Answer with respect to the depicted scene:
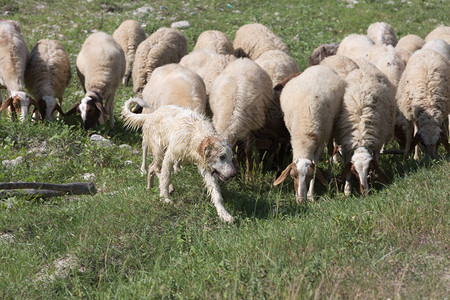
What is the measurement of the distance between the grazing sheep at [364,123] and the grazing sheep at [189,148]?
1.82 meters

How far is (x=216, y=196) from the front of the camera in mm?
5191

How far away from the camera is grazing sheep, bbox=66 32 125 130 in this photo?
9.06m

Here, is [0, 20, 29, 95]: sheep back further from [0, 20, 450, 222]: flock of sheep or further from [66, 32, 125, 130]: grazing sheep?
[66, 32, 125, 130]: grazing sheep

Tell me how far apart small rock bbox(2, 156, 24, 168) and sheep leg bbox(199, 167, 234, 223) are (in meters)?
2.83

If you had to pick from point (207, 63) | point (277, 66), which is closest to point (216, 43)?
point (207, 63)

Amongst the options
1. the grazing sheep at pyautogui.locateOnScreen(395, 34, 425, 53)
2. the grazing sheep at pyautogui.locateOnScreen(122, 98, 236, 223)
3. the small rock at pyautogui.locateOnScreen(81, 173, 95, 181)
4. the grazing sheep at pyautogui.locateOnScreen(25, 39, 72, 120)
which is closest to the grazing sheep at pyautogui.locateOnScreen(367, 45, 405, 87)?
the grazing sheep at pyautogui.locateOnScreen(395, 34, 425, 53)

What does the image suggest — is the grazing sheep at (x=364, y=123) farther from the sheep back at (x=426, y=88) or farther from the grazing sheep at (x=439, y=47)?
the grazing sheep at (x=439, y=47)

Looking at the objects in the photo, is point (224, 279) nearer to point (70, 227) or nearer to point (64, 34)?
point (70, 227)

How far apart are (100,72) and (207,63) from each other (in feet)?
6.91

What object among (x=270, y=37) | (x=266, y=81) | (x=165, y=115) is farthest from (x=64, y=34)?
(x=165, y=115)

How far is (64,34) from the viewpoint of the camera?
14547mm

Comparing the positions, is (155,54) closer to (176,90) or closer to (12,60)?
(12,60)

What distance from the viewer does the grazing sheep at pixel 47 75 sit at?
889 centimetres

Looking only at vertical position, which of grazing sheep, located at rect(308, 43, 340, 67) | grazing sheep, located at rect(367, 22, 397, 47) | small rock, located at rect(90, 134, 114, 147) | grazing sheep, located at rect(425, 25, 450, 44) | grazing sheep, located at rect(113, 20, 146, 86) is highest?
grazing sheep, located at rect(425, 25, 450, 44)
